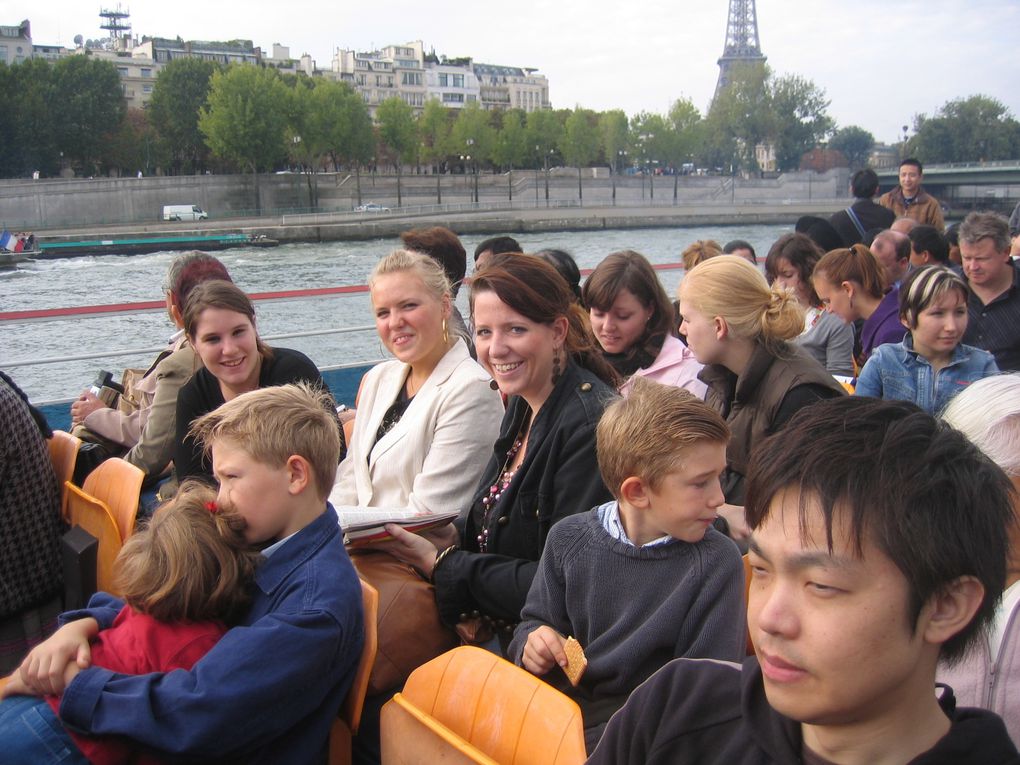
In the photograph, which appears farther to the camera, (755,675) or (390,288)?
(390,288)

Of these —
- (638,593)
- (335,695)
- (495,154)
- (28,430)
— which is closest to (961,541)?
(638,593)

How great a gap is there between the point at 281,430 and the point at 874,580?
1.32 metres

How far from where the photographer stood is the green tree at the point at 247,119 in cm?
5150

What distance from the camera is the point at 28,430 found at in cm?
244

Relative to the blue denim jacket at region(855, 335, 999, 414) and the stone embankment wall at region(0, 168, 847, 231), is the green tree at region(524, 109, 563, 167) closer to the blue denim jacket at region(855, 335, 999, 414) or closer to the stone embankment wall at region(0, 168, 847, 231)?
the stone embankment wall at region(0, 168, 847, 231)

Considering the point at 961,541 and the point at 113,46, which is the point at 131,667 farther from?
the point at 113,46

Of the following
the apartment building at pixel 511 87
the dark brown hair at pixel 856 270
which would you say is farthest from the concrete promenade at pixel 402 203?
the apartment building at pixel 511 87

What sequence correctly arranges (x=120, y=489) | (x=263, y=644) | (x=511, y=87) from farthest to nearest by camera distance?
(x=511, y=87), (x=120, y=489), (x=263, y=644)

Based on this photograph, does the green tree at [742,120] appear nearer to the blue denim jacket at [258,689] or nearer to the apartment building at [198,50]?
the apartment building at [198,50]

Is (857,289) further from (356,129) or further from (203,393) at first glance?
(356,129)

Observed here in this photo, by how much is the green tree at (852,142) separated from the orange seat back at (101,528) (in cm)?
9061

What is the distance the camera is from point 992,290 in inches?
160

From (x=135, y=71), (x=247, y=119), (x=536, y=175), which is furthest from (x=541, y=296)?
(x=135, y=71)

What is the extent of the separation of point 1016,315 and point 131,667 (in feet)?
12.7
